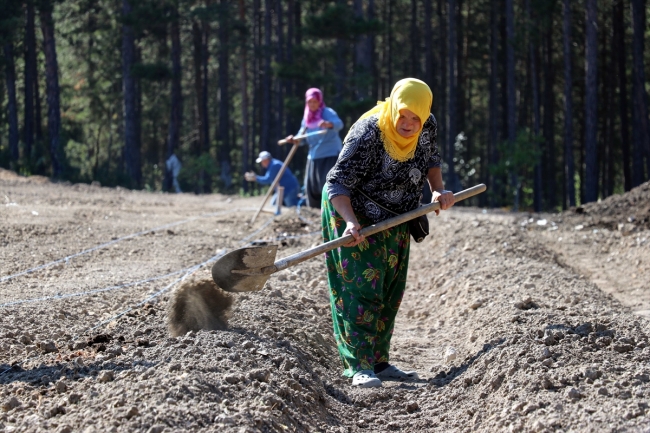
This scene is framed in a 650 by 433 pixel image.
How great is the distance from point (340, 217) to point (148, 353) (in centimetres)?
132

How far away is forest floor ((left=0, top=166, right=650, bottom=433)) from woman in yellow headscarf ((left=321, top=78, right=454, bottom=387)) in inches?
10.6

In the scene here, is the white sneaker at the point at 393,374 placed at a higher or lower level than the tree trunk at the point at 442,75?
lower

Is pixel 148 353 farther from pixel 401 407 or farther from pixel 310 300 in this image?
pixel 310 300

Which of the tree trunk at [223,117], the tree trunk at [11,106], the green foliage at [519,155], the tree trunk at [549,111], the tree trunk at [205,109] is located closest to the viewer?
the green foliage at [519,155]

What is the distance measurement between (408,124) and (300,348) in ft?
5.04

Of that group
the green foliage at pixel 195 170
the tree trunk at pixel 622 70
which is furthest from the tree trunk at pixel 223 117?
the tree trunk at pixel 622 70

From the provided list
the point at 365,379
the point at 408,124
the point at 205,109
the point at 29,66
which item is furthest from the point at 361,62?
the point at 365,379

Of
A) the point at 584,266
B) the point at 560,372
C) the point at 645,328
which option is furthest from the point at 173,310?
the point at 584,266

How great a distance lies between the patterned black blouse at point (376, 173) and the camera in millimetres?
4996

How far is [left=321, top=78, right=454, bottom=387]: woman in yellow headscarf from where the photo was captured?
16.3 feet

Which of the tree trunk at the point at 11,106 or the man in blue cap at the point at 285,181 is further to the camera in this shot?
the tree trunk at the point at 11,106

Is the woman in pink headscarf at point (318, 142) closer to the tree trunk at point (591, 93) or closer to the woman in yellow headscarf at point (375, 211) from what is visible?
the woman in yellow headscarf at point (375, 211)

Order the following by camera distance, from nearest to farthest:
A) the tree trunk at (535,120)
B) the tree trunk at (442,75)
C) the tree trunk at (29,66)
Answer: the tree trunk at (535,120) → the tree trunk at (29,66) → the tree trunk at (442,75)

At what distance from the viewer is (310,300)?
7.07 m
